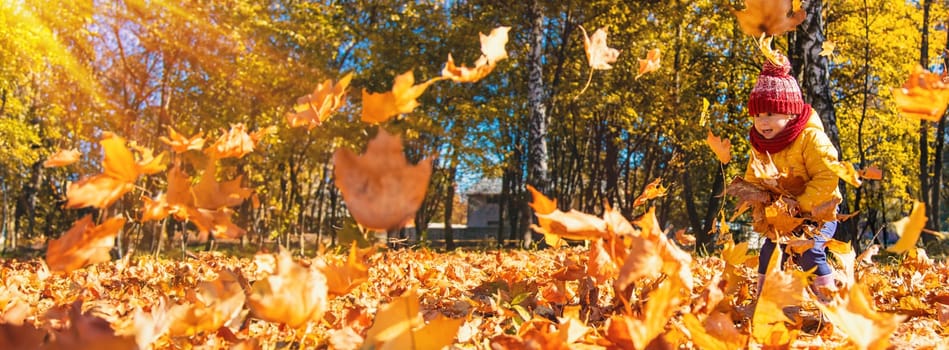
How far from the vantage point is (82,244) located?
1.10m

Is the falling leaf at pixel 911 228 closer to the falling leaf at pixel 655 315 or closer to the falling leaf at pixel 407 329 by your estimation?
the falling leaf at pixel 655 315

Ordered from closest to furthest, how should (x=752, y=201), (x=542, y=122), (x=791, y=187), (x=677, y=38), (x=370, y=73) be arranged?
1. (x=752, y=201)
2. (x=791, y=187)
3. (x=542, y=122)
4. (x=370, y=73)
5. (x=677, y=38)

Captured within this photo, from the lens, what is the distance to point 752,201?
6.46ft

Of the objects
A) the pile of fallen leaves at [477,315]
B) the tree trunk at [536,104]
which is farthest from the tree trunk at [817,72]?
the pile of fallen leaves at [477,315]

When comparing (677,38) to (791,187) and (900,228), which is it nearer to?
(791,187)

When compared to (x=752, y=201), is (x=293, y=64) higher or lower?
higher

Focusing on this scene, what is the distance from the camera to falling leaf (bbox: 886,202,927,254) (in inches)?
38.4

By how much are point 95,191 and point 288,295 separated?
45 cm

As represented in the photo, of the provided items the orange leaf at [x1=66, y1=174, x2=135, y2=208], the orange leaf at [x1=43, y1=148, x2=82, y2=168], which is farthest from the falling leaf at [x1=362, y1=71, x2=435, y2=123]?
the orange leaf at [x1=43, y1=148, x2=82, y2=168]

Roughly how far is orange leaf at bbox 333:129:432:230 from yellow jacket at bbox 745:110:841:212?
211 centimetres

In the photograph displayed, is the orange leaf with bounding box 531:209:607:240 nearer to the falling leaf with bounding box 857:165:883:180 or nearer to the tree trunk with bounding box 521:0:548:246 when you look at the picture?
the falling leaf with bounding box 857:165:883:180

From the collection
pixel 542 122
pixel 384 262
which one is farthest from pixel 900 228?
pixel 542 122

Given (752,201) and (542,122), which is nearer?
(752,201)

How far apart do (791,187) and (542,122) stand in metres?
9.57
